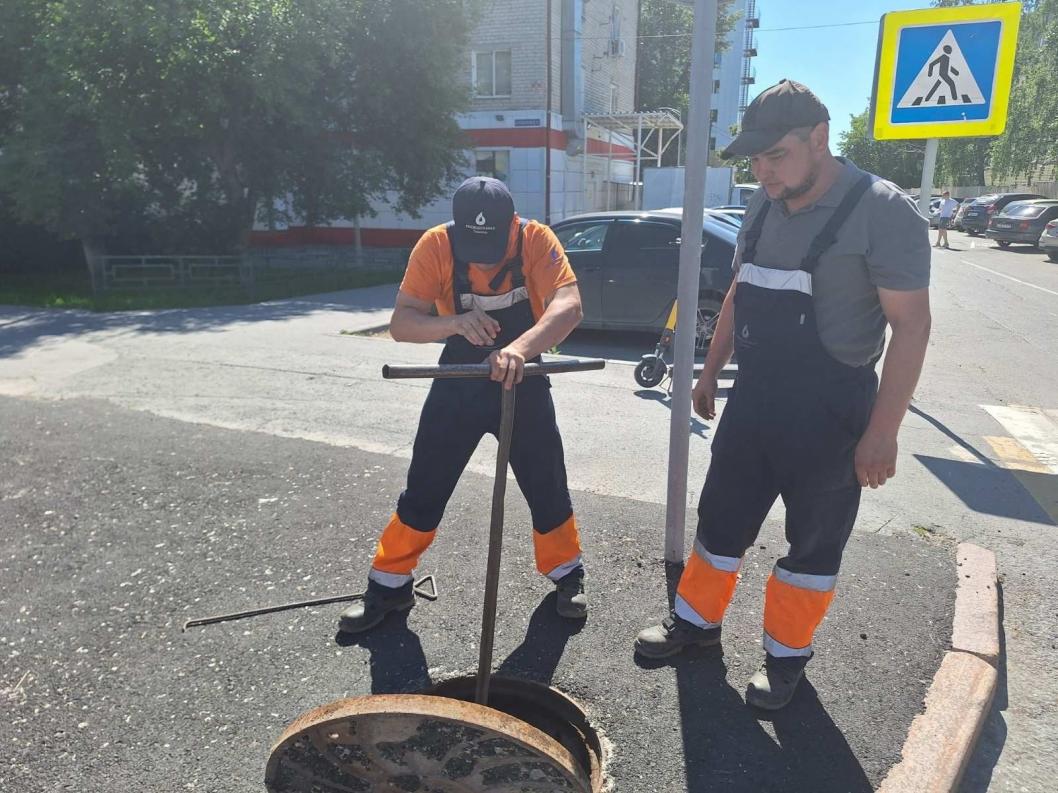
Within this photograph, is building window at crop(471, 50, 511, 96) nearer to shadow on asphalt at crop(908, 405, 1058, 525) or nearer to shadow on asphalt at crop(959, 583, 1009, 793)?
shadow on asphalt at crop(908, 405, 1058, 525)

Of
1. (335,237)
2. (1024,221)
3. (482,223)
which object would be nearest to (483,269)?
(482,223)

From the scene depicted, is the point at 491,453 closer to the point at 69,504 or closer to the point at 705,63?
the point at 69,504

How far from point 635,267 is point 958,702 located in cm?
686

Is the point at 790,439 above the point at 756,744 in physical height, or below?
above

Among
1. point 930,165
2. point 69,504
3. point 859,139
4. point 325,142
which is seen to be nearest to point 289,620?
point 69,504

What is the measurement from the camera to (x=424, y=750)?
2051 mm

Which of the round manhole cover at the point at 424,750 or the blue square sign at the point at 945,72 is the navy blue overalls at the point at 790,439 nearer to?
the round manhole cover at the point at 424,750

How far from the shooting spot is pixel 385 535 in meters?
3.23

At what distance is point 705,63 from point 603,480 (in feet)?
8.37

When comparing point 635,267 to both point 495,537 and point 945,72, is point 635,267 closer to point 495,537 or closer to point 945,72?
point 945,72

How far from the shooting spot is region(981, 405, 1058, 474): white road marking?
5.48m

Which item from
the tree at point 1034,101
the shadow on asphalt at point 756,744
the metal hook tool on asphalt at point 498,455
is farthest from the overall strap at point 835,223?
the tree at point 1034,101

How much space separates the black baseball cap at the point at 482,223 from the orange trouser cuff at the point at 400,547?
1.14 m

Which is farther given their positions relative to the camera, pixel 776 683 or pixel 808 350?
pixel 776 683
